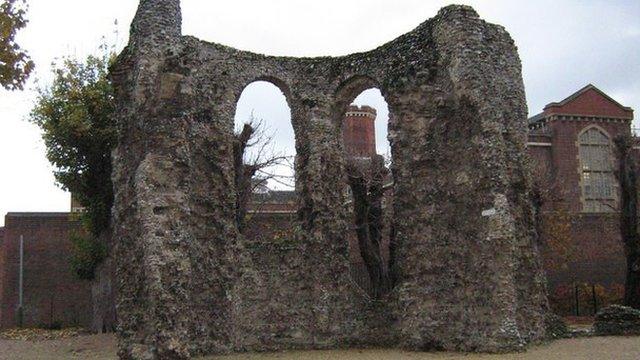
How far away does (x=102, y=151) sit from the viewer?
19594 mm

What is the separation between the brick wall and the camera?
23.8m

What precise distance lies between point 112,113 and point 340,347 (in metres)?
10.1

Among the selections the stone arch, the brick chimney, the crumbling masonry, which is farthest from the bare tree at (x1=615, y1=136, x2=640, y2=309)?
the brick chimney

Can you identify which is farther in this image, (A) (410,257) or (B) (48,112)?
(B) (48,112)

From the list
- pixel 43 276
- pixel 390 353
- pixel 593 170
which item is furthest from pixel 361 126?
pixel 390 353

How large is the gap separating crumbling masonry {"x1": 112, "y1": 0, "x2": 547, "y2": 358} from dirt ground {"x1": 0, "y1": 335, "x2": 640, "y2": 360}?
59 centimetres

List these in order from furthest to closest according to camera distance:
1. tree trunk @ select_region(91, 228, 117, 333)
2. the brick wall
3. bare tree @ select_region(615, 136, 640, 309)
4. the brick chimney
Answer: the brick chimney < the brick wall < tree trunk @ select_region(91, 228, 117, 333) < bare tree @ select_region(615, 136, 640, 309)

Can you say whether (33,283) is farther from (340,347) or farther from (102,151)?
(340,347)

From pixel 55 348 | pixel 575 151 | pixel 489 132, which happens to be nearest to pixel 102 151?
pixel 55 348

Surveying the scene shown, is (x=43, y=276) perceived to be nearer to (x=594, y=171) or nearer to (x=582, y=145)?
(x=582, y=145)

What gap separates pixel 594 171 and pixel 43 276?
94.3 ft

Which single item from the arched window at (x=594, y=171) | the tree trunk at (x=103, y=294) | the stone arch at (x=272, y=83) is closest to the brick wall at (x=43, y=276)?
the tree trunk at (x=103, y=294)

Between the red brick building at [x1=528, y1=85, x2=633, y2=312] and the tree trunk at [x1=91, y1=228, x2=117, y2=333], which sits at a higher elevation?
the red brick building at [x1=528, y1=85, x2=633, y2=312]

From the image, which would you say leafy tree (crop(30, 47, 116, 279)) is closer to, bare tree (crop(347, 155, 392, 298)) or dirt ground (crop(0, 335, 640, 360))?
dirt ground (crop(0, 335, 640, 360))
